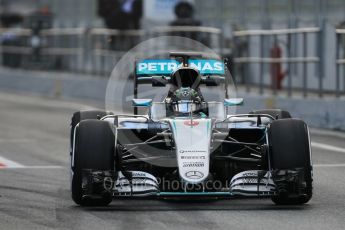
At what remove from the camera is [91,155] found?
37.7ft

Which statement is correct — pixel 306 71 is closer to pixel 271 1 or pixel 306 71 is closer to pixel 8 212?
pixel 271 1

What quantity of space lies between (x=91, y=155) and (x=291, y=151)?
1.85 metres

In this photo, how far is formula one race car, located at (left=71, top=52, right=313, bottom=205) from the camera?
11.4 metres

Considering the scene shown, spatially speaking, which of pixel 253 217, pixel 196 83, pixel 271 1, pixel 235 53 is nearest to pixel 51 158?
pixel 196 83

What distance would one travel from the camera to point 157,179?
11711 millimetres

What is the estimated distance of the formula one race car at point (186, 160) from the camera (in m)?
11.4

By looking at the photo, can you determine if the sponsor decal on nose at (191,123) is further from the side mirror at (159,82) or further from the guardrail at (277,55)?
the guardrail at (277,55)

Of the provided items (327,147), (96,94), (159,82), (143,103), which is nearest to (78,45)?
(96,94)

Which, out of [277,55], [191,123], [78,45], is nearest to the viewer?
[191,123]

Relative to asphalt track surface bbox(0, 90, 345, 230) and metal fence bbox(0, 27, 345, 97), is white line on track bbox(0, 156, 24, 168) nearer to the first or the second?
asphalt track surface bbox(0, 90, 345, 230)

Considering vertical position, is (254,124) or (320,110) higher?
(254,124)

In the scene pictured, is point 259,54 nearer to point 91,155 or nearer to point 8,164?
point 8,164

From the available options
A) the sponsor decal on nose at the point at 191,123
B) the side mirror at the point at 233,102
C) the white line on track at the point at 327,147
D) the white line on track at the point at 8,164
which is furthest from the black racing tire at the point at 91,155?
the white line on track at the point at 327,147

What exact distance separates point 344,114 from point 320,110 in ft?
2.50
